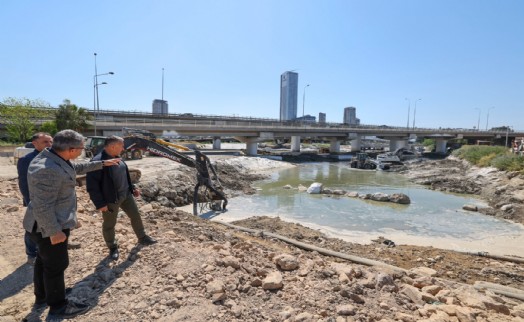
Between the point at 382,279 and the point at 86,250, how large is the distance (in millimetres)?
4692

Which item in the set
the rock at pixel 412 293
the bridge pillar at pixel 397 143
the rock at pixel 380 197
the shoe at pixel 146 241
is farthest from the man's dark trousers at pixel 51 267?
the bridge pillar at pixel 397 143

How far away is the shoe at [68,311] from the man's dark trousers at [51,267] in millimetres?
50

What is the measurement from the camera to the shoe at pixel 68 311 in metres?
3.38

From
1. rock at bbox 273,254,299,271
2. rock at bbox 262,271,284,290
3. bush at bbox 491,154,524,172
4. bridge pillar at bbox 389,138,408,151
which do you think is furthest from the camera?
bridge pillar at bbox 389,138,408,151

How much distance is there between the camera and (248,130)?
146ft

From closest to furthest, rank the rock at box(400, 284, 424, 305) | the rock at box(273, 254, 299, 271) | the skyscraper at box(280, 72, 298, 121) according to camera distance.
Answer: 1. the rock at box(400, 284, 424, 305)
2. the rock at box(273, 254, 299, 271)
3. the skyscraper at box(280, 72, 298, 121)

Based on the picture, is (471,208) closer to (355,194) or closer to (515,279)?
(355,194)

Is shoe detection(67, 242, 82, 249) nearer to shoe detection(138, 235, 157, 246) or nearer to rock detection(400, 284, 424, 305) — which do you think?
shoe detection(138, 235, 157, 246)

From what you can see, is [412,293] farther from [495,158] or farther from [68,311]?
[495,158]

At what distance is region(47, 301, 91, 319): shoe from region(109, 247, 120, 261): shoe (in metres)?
1.16

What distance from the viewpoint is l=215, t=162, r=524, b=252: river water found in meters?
12.2

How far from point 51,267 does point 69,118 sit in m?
31.8

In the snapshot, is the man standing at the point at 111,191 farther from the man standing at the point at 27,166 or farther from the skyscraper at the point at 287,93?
the skyscraper at the point at 287,93

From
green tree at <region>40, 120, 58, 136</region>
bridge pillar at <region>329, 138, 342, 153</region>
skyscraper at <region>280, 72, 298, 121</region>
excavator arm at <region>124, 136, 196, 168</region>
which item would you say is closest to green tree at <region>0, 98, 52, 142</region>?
green tree at <region>40, 120, 58, 136</region>
